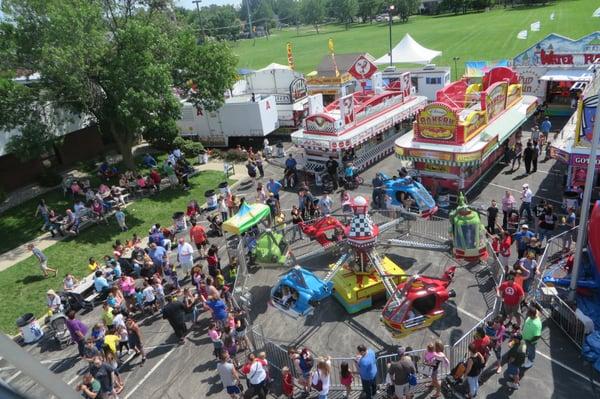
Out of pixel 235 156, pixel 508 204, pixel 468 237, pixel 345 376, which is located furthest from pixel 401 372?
pixel 235 156

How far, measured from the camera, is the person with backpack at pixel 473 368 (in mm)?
9430

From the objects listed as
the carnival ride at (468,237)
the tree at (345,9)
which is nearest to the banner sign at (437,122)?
the carnival ride at (468,237)

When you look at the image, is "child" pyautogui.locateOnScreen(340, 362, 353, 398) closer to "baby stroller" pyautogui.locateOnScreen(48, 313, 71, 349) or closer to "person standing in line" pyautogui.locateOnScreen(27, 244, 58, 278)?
"baby stroller" pyautogui.locateOnScreen(48, 313, 71, 349)

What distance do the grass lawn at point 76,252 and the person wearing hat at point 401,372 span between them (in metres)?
12.2

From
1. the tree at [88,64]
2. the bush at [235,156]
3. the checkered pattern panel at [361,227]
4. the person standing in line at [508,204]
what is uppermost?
the tree at [88,64]

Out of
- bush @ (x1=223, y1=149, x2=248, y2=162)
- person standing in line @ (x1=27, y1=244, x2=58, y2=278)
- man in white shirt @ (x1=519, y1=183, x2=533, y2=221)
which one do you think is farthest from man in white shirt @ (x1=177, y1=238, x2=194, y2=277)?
bush @ (x1=223, y1=149, x2=248, y2=162)

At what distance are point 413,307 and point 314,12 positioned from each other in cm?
15560

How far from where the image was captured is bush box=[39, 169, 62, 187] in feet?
80.3

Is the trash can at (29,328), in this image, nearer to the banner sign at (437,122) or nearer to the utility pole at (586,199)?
the utility pole at (586,199)

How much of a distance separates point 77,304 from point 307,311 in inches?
314

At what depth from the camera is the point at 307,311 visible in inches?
475

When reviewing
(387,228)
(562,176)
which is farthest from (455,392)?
(562,176)

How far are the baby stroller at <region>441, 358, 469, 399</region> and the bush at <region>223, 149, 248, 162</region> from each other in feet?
64.8

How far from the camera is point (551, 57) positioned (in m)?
28.4
